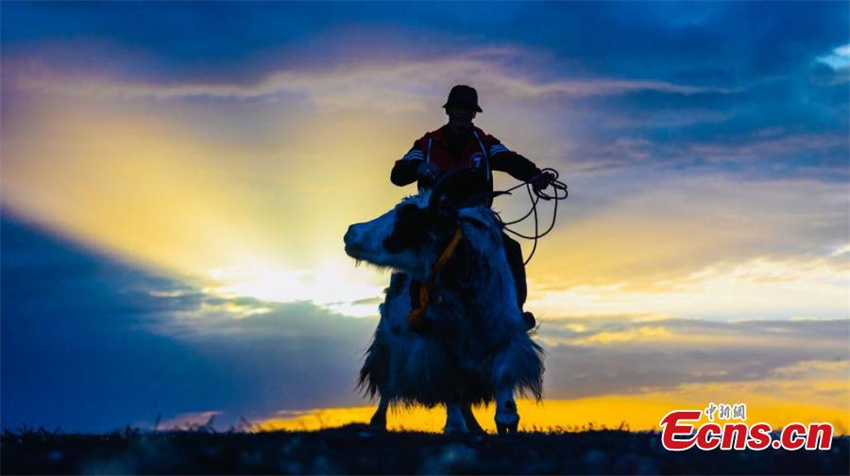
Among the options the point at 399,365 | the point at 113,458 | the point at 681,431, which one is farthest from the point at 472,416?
the point at 113,458

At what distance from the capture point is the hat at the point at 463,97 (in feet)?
44.4

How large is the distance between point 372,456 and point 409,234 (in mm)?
3868

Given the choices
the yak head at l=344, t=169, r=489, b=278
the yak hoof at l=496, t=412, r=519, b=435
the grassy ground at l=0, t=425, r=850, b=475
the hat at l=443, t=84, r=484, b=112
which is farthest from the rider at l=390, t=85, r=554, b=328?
the grassy ground at l=0, t=425, r=850, b=475

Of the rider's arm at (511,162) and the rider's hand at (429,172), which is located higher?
the rider's arm at (511,162)

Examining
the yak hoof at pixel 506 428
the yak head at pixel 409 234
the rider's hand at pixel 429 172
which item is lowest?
the yak hoof at pixel 506 428

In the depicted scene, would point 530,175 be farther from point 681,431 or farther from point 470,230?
point 681,431

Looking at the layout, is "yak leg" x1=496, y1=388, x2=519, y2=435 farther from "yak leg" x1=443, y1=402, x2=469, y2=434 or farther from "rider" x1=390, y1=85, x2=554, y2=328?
"rider" x1=390, y1=85, x2=554, y2=328

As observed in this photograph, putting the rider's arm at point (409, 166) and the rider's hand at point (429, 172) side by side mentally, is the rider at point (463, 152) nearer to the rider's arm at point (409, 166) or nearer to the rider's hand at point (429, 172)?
the rider's arm at point (409, 166)

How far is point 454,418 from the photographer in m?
12.8

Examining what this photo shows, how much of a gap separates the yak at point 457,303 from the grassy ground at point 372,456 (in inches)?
78.1

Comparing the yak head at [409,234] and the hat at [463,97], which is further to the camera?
the hat at [463,97]

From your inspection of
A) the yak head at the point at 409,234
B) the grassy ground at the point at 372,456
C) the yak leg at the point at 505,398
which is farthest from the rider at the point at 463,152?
the grassy ground at the point at 372,456

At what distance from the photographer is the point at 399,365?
43.4ft

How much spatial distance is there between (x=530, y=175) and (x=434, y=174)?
1.37 metres
